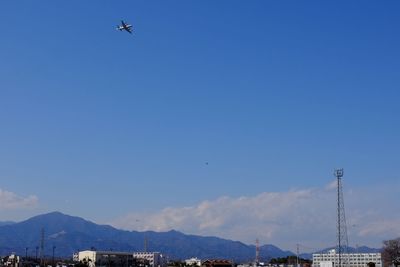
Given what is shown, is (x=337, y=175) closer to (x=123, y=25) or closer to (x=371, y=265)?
(x=123, y=25)

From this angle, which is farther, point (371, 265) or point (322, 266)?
point (322, 266)

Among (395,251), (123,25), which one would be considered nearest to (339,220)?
(123,25)

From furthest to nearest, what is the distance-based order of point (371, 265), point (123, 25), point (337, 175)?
point (337, 175) → point (123, 25) → point (371, 265)

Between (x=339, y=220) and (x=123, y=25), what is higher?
(x=123, y=25)

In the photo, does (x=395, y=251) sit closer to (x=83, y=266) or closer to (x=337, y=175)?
(x=337, y=175)

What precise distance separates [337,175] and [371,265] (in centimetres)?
7204

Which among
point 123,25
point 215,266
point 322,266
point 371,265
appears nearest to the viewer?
point 371,265

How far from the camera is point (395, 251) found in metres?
184

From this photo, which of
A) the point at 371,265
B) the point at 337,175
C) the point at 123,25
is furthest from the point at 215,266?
the point at 371,265

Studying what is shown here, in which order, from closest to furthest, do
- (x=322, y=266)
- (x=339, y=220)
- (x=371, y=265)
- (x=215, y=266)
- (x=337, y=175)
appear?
1. (x=371, y=265)
2. (x=339, y=220)
3. (x=337, y=175)
4. (x=322, y=266)
5. (x=215, y=266)

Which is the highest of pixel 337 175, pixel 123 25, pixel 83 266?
pixel 123 25

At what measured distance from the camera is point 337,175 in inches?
4220

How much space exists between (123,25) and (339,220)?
49.7 m

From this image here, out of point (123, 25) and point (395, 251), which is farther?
point (395, 251)
